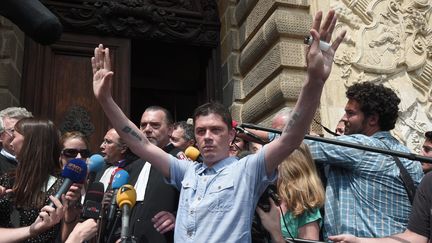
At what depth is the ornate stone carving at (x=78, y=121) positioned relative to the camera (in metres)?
5.73

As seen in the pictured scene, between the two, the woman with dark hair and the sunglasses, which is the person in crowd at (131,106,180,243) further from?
the sunglasses

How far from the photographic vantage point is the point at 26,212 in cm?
244

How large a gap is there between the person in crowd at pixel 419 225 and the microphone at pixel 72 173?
120 centimetres

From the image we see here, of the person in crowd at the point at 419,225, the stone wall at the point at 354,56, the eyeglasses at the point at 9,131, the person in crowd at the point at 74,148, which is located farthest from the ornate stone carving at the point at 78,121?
the person in crowd at the point at 419,225

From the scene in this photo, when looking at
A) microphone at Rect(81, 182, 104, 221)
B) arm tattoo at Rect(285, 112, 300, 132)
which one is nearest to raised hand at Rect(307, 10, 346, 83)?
arm tattoo at Rect(285, 112, 300, 132)

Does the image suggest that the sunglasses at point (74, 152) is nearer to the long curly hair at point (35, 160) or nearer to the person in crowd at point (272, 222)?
the long curly hair at point (35, 160)

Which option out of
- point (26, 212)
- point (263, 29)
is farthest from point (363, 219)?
point (263, 29)

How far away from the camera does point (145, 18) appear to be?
639cm

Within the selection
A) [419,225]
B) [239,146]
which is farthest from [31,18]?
[239,146]

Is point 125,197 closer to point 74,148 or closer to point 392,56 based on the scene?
point 74,148

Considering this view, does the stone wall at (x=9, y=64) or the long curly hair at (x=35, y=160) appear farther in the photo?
the stone wall at (x=9, y=64)

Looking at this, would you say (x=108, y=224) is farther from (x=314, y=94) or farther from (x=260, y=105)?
(x=260, y=105)

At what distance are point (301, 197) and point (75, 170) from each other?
1.17 metres

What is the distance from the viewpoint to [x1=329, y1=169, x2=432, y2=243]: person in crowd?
2.12m
